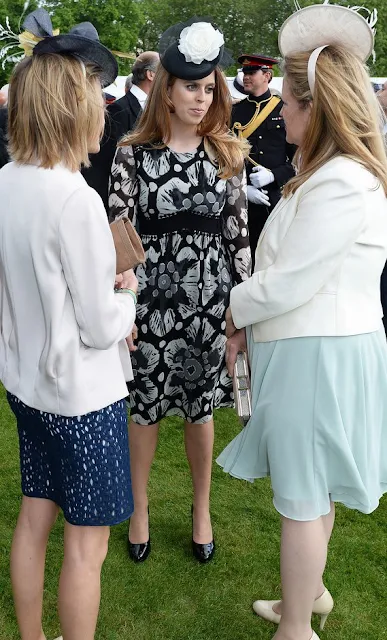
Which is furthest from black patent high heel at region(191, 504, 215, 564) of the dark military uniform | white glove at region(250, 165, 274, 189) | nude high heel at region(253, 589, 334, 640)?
white glove at region(250, 165, 274, 189)

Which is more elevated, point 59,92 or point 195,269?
point 59,92

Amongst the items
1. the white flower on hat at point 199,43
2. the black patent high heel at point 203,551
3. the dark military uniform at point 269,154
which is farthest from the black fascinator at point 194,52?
the dark military uniform at point 269,154

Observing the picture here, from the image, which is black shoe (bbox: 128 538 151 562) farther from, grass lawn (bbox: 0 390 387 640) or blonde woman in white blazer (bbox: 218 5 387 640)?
blonde woman in white blazer (bbox: 218 5 387 640)

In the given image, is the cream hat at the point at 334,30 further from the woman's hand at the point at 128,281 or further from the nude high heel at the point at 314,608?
the nude high heel at the point at 314,608

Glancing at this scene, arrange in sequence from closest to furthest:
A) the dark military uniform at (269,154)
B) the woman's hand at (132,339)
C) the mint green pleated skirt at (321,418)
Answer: the mint green pleated skirt at (321,418) → the woman's hand at (132,339) → the dark military uniform at (269,154)

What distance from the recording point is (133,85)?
5223 millimetres

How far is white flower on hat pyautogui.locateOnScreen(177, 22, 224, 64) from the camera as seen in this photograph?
102 inches

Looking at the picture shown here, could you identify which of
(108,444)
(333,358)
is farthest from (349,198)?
(108,444)

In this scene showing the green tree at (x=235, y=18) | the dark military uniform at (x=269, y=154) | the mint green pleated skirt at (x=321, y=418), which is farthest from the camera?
the green tree at (x=235, y=18)

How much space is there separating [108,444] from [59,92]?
0.92 m

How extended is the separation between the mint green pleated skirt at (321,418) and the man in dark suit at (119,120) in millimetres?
2907

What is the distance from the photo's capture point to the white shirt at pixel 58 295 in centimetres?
169

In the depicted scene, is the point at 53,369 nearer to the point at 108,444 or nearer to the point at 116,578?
the point at 108,444

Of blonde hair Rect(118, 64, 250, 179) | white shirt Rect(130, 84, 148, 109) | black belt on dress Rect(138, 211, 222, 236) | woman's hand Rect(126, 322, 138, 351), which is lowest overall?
woman's hand Rect(126, 322, 138, 351)
